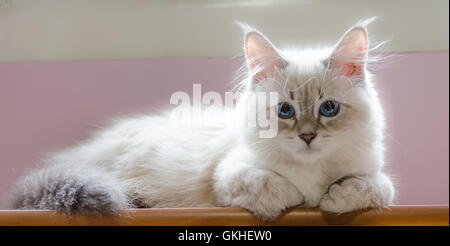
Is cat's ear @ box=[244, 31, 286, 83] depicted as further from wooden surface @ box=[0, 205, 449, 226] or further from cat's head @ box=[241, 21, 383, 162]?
wooden surface @ box=[0, 205, 449, 226]

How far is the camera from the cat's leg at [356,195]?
3.04 ft

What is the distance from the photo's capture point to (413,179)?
148cm

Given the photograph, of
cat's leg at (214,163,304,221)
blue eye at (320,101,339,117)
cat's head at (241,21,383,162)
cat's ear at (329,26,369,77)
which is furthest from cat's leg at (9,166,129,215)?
cat's ear at (329,26,369,77)

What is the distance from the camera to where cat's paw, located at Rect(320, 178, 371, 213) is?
0.92 meters

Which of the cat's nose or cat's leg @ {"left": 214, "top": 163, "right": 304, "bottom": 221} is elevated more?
the cat's nose

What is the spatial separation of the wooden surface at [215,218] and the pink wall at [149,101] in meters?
0.57

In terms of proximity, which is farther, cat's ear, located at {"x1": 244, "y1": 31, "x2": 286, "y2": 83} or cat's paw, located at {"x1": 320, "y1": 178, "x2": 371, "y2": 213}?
cat's ear, located at {"x1": 244, "y1": 31, "x2": 286, "y2": 83}

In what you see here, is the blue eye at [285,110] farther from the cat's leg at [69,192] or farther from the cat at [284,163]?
the cat's leg at [69,192]

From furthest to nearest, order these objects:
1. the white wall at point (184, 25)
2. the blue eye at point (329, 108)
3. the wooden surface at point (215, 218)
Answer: the white wall at point (184, 25), the blue eye at point (329, 108), the wooden surface at point (215, 218)

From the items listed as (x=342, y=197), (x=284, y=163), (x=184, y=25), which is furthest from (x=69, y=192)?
(x=184, y=25)

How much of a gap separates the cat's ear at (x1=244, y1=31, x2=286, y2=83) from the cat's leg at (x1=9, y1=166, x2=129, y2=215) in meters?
0.44

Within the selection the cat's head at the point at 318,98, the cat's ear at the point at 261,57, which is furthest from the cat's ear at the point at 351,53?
the cat's ear at the point at 261,57

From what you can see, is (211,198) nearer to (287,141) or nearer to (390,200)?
(287,141)

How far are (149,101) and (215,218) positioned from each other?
27.8 inches
